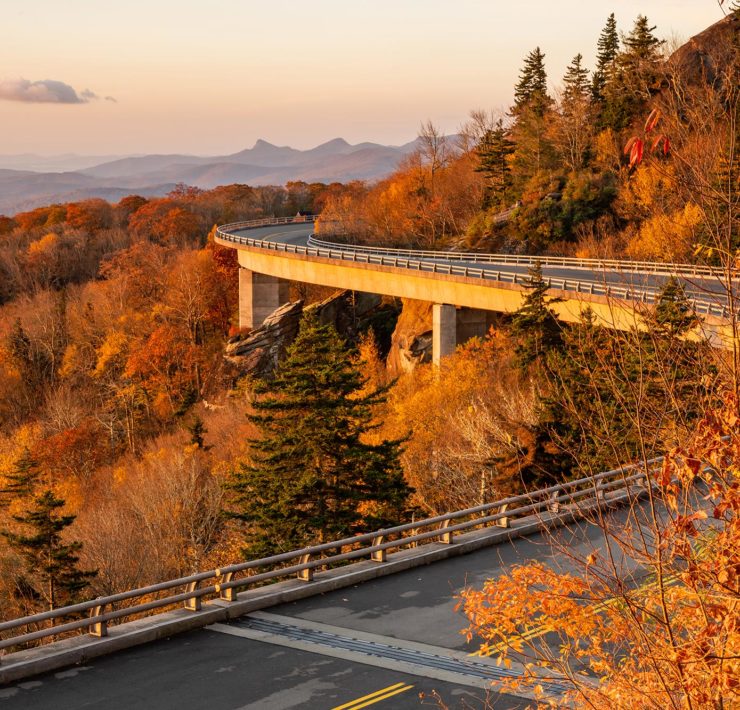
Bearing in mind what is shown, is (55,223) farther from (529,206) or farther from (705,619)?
(705,619)

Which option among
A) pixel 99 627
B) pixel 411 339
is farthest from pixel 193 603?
pixel 411 339

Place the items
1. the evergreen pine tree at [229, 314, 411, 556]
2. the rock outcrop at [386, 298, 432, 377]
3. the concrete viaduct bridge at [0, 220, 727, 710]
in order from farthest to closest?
the rock outcrop at [386, 298, 432, 377], the evergreen pine tree at [229, 314, 411, 556], the concrete viaduct bridge at [0, 220, 727, 710]

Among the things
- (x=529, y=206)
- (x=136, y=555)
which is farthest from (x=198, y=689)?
(x=529, y=206)

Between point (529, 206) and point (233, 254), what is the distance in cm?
4196

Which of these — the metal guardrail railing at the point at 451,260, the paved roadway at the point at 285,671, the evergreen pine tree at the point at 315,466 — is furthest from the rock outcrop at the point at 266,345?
the paved roadway at the point at 285,671

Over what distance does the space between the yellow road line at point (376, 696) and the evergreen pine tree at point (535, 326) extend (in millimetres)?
35020

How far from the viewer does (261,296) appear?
89.1 metres

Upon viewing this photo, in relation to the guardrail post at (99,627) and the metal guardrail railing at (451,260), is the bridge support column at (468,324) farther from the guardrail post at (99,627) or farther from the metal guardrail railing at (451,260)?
the guardrail post at (99,627)

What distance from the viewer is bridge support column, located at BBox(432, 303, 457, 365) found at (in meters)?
60.6

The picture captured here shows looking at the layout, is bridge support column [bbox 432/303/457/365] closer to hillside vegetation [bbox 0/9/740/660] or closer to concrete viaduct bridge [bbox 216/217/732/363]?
concrete viaduct bridge [bbox 216/217/732/363]

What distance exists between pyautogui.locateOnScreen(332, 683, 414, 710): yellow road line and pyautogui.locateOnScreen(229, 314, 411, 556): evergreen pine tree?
17124mm

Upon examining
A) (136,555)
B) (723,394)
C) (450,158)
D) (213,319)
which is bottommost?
(136,555)

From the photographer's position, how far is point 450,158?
10725 cm

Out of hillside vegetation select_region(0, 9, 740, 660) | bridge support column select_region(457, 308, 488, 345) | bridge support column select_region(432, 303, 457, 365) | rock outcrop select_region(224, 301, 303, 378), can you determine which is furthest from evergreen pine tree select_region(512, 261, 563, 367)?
rock outcrop select_region(224, 301, 303, 378)
